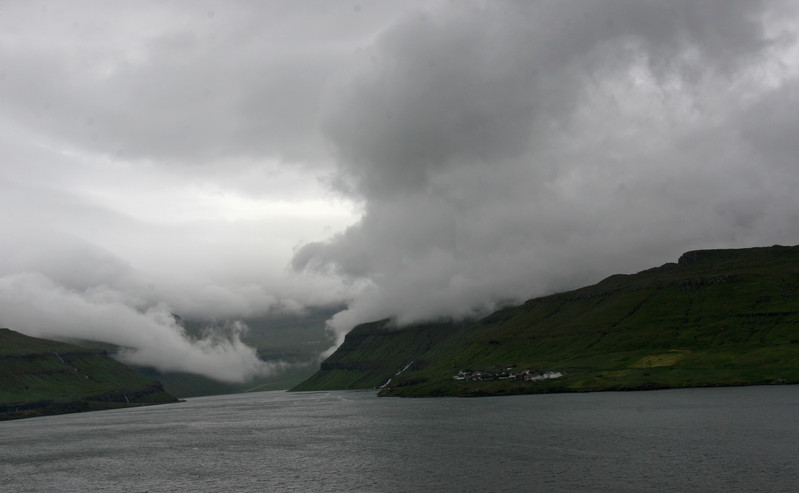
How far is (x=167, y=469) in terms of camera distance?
134 meters

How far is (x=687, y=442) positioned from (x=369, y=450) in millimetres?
73319

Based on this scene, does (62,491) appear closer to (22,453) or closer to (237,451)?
(237,451)

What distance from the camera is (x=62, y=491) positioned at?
113438 millimetres

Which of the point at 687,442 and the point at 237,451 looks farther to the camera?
the point at 237,451

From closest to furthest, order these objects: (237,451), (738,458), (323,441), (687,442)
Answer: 1. (738,458)
2. (687,442)
3. (237,451)
4. (323,441)

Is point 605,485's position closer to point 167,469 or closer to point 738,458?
point 738,458

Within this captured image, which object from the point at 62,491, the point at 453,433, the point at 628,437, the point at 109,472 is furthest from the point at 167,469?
the point at 628,437

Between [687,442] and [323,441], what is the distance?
323 feet

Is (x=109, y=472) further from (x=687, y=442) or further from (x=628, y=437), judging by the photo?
(x=687, y=442)

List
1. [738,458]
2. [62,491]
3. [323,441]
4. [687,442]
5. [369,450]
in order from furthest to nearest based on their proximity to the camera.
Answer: [323,441]
[369,450]
[687,442]
[62,491]
[738,458]

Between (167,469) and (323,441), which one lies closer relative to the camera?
(167,469)

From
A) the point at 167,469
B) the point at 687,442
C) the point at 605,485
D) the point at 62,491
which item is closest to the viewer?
the point at 605,485

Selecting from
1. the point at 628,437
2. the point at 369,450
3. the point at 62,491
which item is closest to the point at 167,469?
the point at 62,491

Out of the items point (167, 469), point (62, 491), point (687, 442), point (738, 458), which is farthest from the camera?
point (167, 469)
